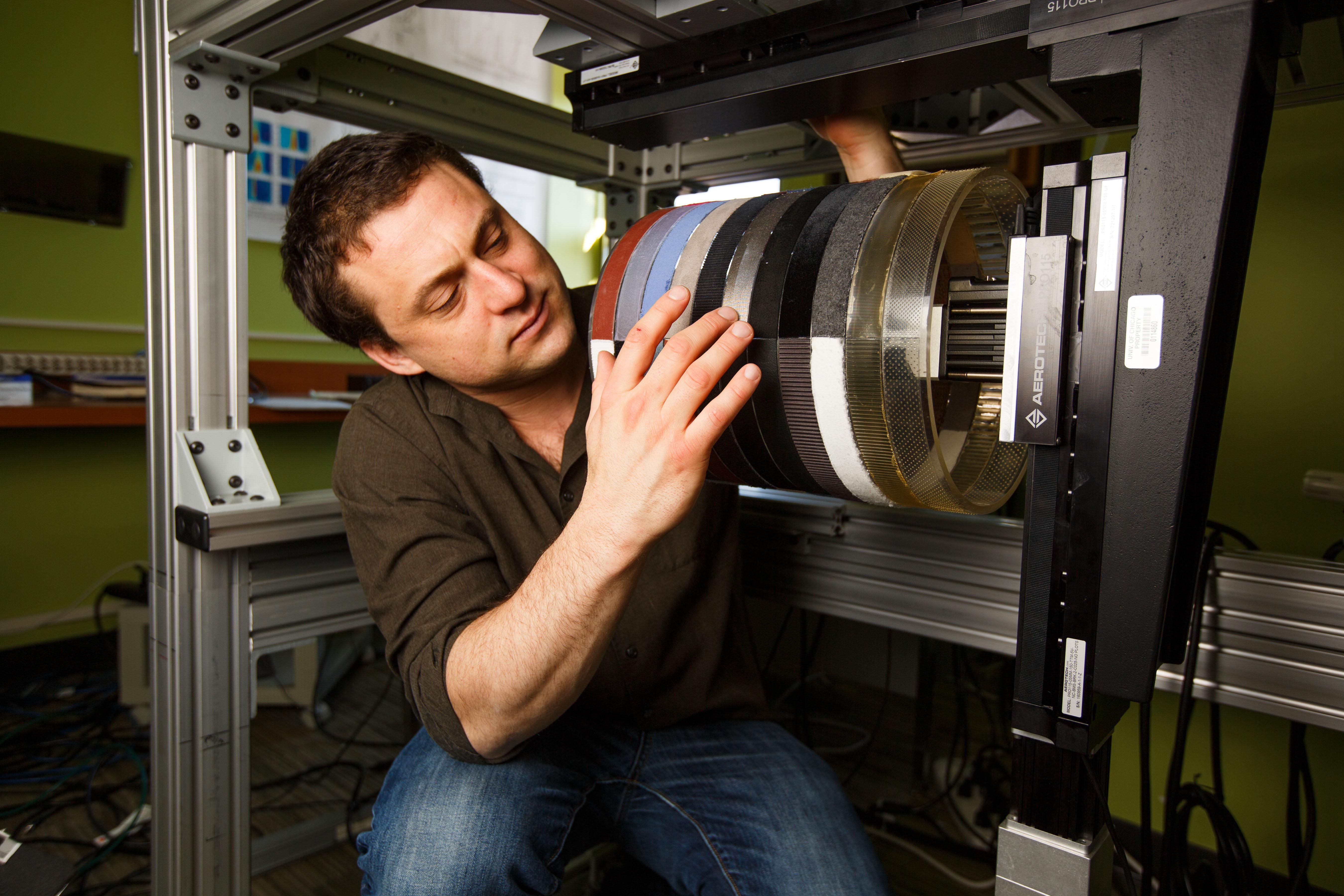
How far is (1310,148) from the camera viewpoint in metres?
1.34

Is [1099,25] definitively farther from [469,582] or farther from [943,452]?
[469,582]

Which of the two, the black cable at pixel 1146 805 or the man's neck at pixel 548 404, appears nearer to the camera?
the black cable at pixel 1146 805

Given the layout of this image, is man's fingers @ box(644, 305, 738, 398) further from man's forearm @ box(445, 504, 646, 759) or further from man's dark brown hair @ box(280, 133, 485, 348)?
man's dark brown hair @ box(280, 133, 485, 348)

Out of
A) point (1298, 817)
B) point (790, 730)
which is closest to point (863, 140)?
point (1298, 817)

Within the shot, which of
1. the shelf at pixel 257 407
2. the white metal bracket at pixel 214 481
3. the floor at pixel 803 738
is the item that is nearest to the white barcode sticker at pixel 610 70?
the white metal bracket at pixel 214 481

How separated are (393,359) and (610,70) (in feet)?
1.53

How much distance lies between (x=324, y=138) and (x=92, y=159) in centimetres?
71

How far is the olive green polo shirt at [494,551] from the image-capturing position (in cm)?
85

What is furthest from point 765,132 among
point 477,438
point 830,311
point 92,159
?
point 92,159

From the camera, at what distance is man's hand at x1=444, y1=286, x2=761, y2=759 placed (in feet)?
2.03

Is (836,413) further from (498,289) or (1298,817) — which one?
(1298,817)

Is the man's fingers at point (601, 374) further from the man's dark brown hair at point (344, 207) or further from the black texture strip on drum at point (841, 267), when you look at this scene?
the man's dark brown hair at point (344, 207)

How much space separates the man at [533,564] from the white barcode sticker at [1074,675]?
0.28 meters

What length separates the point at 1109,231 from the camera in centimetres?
45
